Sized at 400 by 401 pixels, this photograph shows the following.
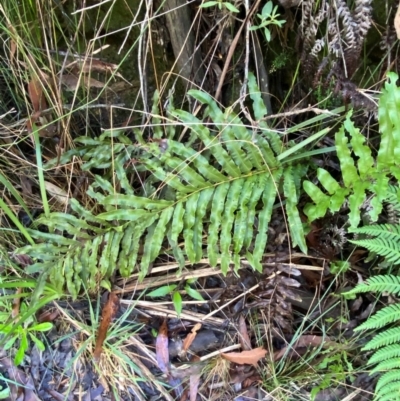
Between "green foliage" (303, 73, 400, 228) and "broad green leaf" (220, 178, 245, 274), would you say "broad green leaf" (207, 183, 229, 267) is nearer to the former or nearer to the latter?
"broad green leaf" (220, 178, 245, 274)

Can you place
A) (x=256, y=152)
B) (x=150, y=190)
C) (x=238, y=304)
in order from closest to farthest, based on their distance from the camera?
1. (x=256, y=152)
2. (x=150, y=190)
3. (x=238, y=304)

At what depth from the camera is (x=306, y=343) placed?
1765 millimetres

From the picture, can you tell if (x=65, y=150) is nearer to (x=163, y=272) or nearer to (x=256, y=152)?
(x=163, y=272)

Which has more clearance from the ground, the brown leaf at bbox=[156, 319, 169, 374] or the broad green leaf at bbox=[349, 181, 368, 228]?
the broad green leaf at bbox=[349, 181, 368, 228]

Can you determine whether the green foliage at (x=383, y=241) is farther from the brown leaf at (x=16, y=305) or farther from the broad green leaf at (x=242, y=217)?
the brown leaf at (x=16, y=305)

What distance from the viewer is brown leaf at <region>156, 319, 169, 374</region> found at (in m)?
1.80

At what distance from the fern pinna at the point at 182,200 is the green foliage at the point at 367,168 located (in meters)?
0.12

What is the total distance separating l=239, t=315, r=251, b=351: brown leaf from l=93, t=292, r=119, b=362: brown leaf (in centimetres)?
46

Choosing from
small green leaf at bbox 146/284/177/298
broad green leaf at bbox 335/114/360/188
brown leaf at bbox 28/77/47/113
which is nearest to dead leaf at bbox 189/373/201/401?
small green leaf at bbox 146/284/177/298

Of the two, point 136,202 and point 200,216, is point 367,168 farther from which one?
point 136,202

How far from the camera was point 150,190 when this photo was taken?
1651 millimetres

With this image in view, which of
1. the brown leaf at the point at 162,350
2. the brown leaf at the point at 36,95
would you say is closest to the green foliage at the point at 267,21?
the brown leaf at the point at 36,95

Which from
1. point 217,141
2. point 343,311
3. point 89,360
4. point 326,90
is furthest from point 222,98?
point 89,360

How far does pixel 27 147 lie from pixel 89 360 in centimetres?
84
